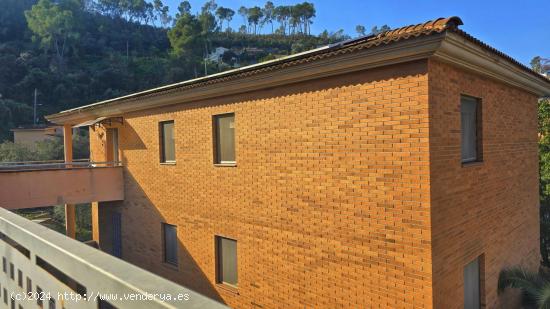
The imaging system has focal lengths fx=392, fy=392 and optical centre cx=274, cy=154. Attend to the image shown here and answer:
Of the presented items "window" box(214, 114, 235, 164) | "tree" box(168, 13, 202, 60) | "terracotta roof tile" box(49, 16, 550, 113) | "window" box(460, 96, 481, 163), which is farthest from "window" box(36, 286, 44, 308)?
"tree" box(168, 13, 202, 60)

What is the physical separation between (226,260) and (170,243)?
258 centimetres

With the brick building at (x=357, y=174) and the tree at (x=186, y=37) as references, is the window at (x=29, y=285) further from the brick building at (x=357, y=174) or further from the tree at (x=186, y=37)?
the tree at (x=186, y=37)

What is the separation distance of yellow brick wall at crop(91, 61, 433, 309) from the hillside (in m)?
37.8

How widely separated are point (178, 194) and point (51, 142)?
24796 mm

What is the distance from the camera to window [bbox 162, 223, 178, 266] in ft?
36.6

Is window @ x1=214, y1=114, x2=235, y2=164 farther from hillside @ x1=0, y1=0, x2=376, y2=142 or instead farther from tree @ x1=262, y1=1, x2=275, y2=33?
tree @ x1=262, y1=1, x2=275, y2=33

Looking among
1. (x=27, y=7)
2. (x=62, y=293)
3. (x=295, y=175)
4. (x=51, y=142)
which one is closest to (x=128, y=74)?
(x=51, y=142)

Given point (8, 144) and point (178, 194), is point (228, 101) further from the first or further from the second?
point (8, 144)

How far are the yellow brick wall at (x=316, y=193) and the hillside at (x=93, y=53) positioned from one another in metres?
37.8

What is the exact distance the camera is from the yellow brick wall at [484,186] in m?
5.98

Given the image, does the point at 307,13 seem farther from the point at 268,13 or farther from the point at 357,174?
the point at 357,174

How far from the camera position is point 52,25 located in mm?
58781

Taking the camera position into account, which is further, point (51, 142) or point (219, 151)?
point (51, 142)

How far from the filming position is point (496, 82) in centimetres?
805
